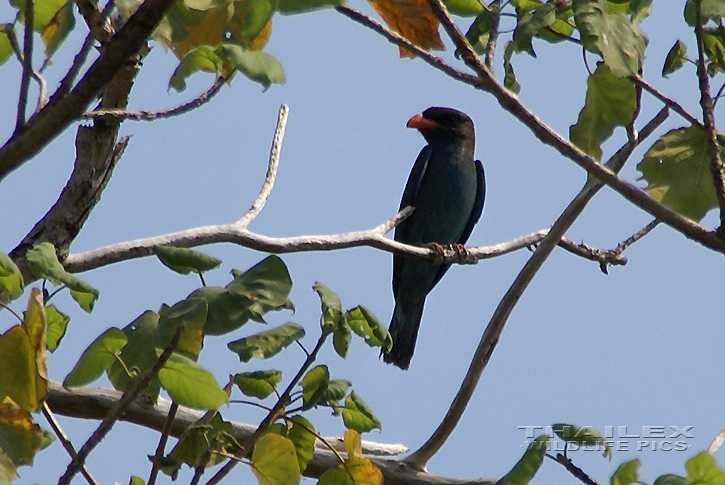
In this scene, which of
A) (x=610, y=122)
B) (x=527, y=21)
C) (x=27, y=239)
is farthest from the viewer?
(x=27, y=239)

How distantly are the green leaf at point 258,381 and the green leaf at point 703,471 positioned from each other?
1.07 meters

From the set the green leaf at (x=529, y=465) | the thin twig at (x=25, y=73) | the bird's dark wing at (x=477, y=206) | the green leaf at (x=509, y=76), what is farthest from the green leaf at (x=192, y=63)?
the bird's dark wing at (x=477, y=206)

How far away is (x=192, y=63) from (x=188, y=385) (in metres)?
0.67

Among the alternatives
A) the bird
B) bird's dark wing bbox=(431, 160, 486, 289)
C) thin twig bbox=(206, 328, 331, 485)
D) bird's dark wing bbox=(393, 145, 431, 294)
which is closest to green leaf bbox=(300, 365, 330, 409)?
thin twig bbox=(206, 328, 331, 485)

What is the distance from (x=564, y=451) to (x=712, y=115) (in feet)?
3.03

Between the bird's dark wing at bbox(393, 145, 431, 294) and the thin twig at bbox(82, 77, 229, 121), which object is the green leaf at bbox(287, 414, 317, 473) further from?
the bird's dark wing at bbox(393, 145, 431, 294)

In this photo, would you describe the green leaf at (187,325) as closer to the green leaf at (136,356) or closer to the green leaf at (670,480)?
the green leaf at (136,356)

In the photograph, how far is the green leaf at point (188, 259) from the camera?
7.50ft

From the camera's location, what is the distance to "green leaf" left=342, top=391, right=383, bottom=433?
258 centimetres

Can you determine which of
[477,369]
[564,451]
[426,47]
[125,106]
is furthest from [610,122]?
[125,106]

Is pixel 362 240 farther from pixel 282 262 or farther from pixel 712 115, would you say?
pixel 712 115

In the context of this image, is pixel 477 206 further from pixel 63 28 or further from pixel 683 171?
pixel 63 28

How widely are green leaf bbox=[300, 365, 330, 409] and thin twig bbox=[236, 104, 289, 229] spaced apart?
3.48 feet

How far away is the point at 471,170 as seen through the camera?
306 inches
